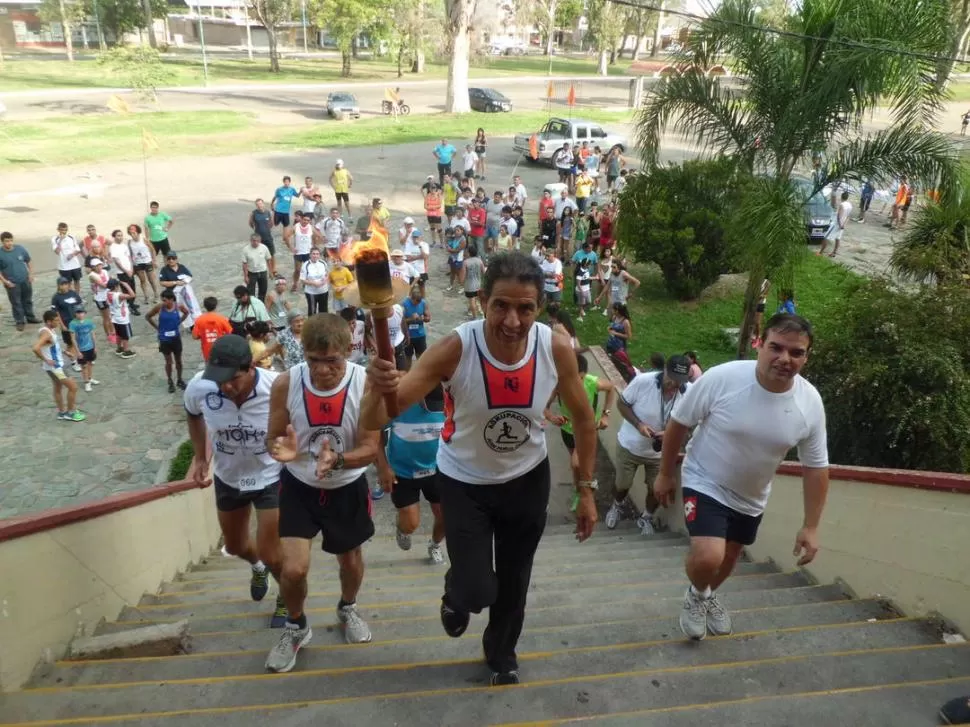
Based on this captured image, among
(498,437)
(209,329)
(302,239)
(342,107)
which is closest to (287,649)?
(498,437)

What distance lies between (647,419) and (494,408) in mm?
3845

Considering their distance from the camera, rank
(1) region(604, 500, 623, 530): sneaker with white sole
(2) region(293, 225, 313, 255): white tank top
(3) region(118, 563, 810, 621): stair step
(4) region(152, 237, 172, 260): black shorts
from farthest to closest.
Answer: (4) region(152, 237, 172, 260): black shorts
(2) region(293, 225, 313, 255): white tank top
(1) region(604, 500, 623, 530): sneaker with white sole
(3) region(118, 563, 810, 621): stair step

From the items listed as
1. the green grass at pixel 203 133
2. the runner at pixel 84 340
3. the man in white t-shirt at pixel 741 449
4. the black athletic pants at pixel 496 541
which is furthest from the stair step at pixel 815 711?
the green grass at pixel 203 133

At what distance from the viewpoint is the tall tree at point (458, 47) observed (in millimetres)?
33250

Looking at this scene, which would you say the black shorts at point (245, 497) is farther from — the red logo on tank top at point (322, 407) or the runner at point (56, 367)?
the runner at point (56, 367)

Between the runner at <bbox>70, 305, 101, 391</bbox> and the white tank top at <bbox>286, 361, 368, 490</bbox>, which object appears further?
the runner at <bbox>70, 305, 101, 391</bbox>

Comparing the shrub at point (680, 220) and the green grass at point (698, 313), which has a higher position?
the shrub at point (680, 220)

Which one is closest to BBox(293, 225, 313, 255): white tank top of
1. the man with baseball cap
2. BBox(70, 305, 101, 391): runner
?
BBox(70, 305, 101, 391): runner

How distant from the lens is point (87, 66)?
5069 centimetres

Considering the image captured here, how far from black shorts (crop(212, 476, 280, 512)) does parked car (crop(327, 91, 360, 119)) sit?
33.2 metres

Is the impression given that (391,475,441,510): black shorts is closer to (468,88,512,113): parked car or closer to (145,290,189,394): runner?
(145,290,189,394): runner

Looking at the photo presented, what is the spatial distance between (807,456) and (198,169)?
82.2ft

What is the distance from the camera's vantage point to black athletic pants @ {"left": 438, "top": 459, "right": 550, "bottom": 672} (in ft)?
11.0

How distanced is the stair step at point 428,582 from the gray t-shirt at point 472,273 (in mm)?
8222
